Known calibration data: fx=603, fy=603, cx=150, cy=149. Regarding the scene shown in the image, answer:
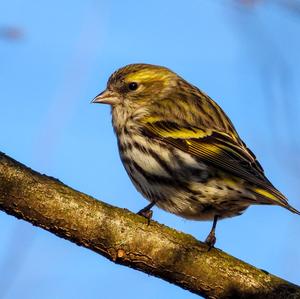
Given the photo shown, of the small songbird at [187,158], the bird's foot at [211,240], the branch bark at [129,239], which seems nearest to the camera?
the branch bark at [129,239]

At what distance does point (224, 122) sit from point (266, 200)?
1.14 metres

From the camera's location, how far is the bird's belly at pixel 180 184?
425cm

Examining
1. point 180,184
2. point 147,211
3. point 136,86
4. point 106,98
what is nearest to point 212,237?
point 147,211

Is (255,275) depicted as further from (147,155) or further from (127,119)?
(127,119)

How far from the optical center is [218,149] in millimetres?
4531

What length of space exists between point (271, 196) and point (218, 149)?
0.66m

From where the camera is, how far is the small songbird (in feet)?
13.8

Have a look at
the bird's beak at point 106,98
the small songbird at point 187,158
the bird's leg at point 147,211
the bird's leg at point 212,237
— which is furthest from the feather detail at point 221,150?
the bird's beak at point 106,98

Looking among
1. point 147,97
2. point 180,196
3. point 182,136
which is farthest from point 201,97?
point 180,196

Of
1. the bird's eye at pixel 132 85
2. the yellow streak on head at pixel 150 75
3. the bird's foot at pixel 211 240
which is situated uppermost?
the yellow streak on head at pixel 150 75

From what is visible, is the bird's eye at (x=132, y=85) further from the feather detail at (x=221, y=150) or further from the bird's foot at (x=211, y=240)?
the bird's foot at (x=211, y=240)

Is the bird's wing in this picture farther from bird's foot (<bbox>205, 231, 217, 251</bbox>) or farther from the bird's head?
the bird's head

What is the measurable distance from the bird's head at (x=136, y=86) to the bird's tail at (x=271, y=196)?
65.1 inches

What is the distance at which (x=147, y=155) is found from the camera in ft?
15.1
